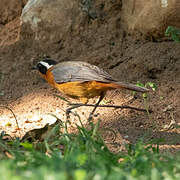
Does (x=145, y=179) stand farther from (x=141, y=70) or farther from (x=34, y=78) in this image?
(x=34, y=78)

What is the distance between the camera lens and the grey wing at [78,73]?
5.79 m

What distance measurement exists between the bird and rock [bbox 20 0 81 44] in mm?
1887

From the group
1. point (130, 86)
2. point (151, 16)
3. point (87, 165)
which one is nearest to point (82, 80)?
point (130, 86)

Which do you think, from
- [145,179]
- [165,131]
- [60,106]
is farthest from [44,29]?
[145,179]

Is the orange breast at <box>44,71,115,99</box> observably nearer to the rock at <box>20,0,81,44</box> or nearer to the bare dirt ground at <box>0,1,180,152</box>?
the bare dirt ground at <box>0,1,180,152</box>

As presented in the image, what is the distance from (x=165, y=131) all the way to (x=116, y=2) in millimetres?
3707

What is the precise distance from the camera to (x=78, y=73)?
238 inches

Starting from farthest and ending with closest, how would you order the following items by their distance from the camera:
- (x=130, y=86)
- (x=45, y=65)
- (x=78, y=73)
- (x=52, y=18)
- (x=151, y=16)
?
1. (x=52, y=18)
2. (x=151, y=16)
3. (x=45, y=65)
4. (x=78, y=73)
5. (x=130, y=86)

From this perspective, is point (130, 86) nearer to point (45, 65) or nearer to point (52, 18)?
point (45, 65)

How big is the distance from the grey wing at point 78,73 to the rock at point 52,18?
1.92 meters

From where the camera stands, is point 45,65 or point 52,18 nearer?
point 45,65

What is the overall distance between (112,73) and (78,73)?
1.35m

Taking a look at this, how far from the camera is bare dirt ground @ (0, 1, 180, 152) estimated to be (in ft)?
18.4

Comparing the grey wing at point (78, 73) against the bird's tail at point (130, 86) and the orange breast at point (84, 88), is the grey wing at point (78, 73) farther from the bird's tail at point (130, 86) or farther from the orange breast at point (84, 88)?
the bird's tail at point (130, 86)
